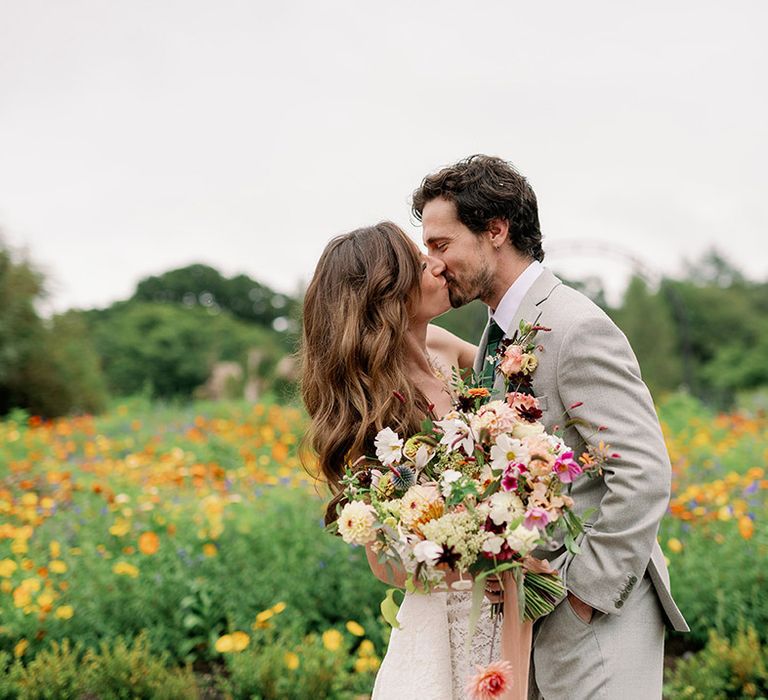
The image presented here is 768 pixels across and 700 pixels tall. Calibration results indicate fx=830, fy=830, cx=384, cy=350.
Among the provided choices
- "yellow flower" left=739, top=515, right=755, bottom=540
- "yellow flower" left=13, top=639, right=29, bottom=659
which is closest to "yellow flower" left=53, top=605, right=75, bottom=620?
"yellow flower" left=13, top=639, right=29, bottom=659

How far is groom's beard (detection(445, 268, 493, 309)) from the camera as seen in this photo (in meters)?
2.60

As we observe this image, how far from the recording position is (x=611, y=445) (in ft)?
6.90

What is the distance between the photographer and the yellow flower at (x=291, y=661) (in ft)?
11.7

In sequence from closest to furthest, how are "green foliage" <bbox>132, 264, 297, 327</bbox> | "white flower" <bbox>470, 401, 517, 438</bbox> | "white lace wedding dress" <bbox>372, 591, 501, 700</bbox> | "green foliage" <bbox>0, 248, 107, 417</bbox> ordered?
"white flower" <bbox>470, 401, 517, 438</bbox>, "white lace wedding dress" <bbox>372, 591, 501, 700</bbox>, "green foliage" <bbox>0, 248, 107, 417</bbox>, "green foliage" <bbox>132, 264, 297, 327</bbox>

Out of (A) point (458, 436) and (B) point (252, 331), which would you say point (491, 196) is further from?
(B) point (252, 331)

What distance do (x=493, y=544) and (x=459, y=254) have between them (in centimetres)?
106

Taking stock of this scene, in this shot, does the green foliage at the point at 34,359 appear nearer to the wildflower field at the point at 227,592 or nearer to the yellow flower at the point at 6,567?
the wildflower field at the point at 227,592

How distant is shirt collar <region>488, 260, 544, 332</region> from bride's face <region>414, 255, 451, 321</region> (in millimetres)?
198

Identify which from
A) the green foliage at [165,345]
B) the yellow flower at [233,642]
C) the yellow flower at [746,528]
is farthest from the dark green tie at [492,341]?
the green foliage at [165,345]

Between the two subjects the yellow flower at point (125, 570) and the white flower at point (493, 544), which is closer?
the white flower at point (493, 544)

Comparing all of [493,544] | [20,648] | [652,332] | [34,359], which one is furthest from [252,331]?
[493,544]

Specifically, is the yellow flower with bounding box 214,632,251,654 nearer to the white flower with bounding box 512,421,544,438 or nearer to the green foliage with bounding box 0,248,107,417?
the white flower with bounding box 512,421,544,438

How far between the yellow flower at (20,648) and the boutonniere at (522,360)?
2.73 metres

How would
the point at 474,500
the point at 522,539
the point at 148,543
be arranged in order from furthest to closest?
the point at 148,543 → the point at 474,500 → the point at 522,539
